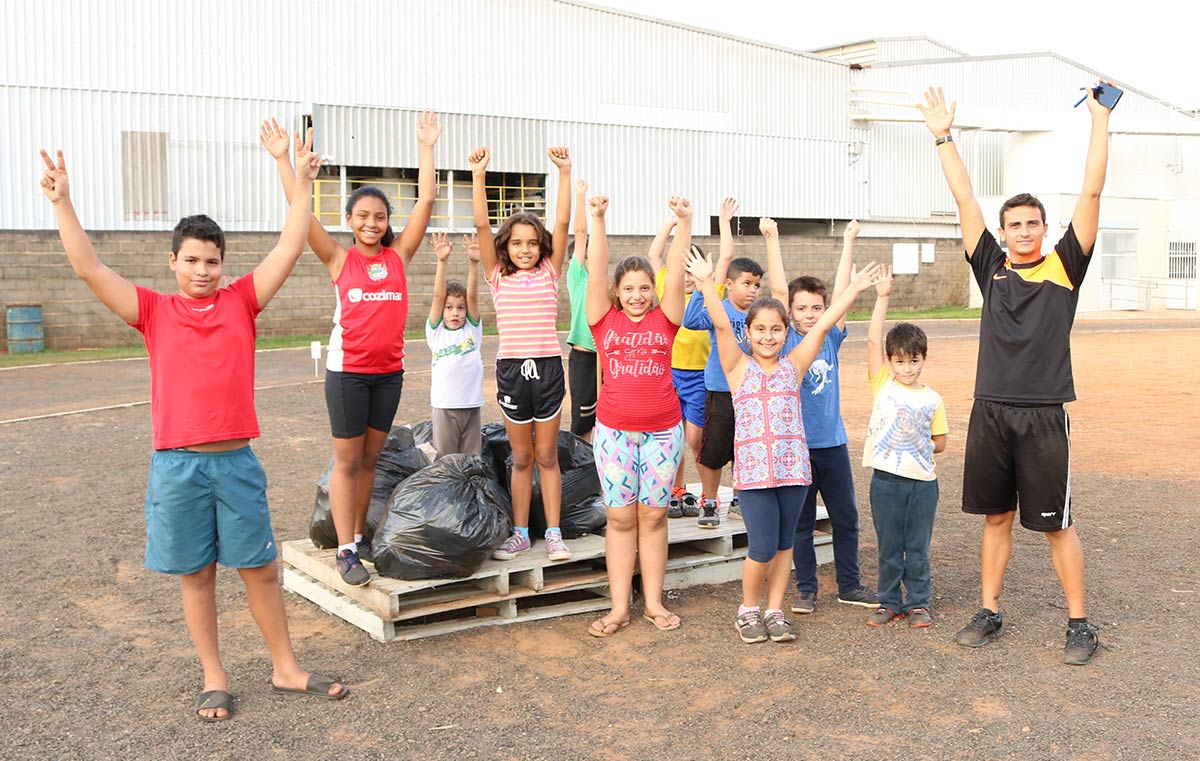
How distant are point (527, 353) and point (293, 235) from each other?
1425mm

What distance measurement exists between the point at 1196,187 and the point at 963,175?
43422 millimetres

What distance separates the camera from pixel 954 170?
4.99 meters

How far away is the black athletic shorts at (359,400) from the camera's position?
5148 millimetres

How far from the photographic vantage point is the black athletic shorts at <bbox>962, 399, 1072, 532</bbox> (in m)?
4.83

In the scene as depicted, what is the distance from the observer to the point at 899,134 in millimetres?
35844

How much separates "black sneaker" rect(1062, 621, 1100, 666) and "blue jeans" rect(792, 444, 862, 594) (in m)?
1.13

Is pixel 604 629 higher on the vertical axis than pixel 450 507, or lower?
lower

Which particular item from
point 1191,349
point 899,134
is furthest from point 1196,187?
point 1191,349

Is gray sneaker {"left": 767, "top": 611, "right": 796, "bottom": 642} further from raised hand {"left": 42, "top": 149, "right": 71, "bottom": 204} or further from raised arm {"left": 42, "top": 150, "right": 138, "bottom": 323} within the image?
raised hand {"left": 42, "top": 149, "right": 71, "bottom": 204}

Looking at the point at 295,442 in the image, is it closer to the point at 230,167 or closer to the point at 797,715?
the point at 797,715

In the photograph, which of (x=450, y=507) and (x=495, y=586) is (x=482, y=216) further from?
(x=495, y=586)

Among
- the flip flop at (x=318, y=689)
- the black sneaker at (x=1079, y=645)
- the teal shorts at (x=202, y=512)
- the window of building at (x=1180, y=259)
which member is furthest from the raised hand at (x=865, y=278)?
the window of building at (x=1180, y=259)

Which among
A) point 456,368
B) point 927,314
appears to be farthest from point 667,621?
point 927,314

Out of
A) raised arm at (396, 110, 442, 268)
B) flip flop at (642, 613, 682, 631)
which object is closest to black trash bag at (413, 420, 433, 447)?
raised arm at (396, 110, 442, 268)
